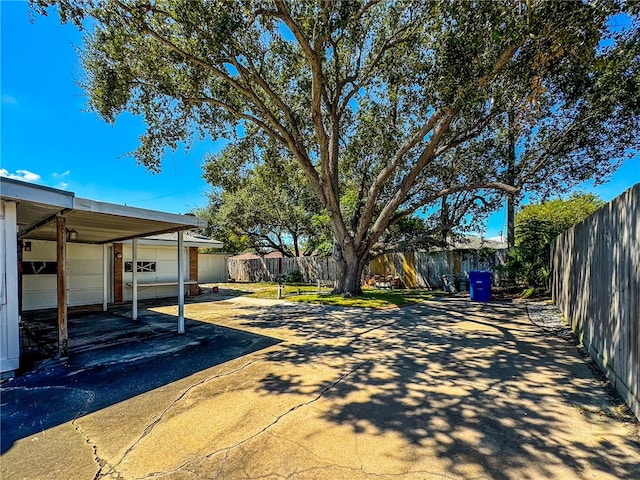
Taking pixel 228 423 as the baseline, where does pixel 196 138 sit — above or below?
above

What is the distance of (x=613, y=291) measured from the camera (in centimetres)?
358

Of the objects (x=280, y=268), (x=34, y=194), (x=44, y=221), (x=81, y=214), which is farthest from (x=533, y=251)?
(x=44, y=221)

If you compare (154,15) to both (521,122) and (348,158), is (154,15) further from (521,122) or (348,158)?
(521,122)

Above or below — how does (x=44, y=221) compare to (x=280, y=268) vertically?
above

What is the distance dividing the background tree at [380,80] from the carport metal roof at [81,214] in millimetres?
3445

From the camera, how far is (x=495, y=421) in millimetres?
2838

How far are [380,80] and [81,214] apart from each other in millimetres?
8968

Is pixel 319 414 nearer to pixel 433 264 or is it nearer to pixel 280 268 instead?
pixel 433 264

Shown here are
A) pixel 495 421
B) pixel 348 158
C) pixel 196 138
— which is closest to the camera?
pixel 495 421

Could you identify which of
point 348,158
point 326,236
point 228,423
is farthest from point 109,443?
point 326,236

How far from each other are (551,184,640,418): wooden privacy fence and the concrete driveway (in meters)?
0.34

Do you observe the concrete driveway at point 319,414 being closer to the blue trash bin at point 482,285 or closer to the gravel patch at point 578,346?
the gravel patch at point 578,346

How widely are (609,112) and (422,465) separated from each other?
34.0 feet

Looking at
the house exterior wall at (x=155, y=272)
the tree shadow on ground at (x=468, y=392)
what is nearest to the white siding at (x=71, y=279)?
the house exterior wall at (x=155, y=272)
